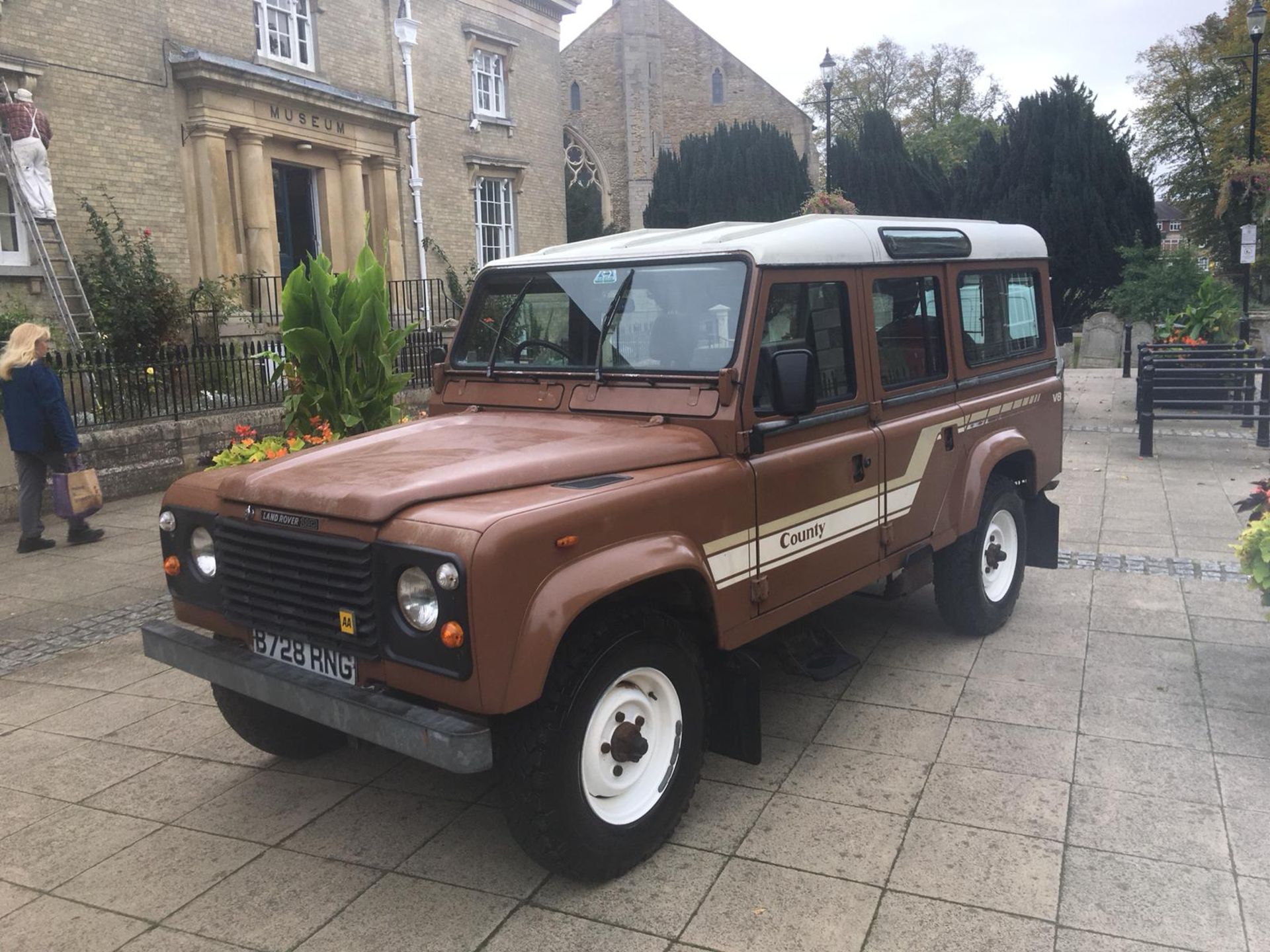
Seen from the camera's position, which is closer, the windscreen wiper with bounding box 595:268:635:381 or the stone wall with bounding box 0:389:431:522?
the windscreen wiper with bounding box 595:268:635:381

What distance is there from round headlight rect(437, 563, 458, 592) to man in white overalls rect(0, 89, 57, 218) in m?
12.6

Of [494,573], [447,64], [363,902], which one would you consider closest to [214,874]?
[363,902]

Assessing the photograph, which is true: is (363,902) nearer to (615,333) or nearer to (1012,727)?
(615,333)

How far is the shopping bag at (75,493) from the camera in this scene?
7.91 metres

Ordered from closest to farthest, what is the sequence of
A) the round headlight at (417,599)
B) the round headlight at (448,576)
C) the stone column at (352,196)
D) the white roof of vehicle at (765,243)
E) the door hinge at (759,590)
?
1. the round headlight at (448,576)
2. the round headlight at (417,599)
3. the door hinge at (759,590)
4. the white roof of vehicle at (765,243)
5. the stone column at (352,196)

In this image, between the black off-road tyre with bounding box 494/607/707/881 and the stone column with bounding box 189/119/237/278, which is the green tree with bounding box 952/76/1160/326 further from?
the black off-road tyre with bounding box 494/607/707/881

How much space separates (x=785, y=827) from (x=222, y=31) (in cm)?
1605

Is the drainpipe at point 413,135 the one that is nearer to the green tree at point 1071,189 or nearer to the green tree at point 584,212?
the green tree at point 1071,189

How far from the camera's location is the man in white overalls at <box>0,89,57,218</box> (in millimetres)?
12742

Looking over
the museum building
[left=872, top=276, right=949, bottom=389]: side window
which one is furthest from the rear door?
the museum building

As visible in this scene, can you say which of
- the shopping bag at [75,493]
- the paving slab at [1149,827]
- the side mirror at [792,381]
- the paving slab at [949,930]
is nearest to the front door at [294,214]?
the shopping bag at [75,493]

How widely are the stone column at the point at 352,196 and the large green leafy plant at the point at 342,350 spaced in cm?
1140

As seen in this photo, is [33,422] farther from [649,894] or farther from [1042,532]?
[1042,532]

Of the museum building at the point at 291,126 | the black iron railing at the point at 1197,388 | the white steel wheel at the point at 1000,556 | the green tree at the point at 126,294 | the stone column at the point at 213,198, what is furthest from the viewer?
the stone column at the point at 213,198
